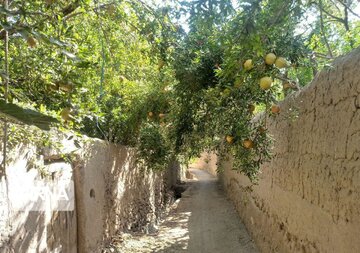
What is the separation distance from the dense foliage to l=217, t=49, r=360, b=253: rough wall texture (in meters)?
0.32

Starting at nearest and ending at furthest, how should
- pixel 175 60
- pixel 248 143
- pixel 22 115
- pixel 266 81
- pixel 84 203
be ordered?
pixel 22 115 → pixel 266 81 → pixel 248 143 → pixel 175 60 → pixel 84 203

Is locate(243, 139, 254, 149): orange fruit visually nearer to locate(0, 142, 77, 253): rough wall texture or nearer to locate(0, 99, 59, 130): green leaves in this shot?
locate(0, 142, 77, 253): rough wall texture

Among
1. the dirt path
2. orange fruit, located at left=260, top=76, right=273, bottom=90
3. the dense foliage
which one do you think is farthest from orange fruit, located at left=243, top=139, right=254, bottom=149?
the dirt path

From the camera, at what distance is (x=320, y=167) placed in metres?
3.29

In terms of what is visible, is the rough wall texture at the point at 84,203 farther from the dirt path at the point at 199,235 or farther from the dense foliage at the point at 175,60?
the dense foliage at the point at 175,60

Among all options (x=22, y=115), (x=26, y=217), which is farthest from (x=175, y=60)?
(x=22, y=115)

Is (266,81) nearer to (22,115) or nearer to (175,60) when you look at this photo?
(175,60)

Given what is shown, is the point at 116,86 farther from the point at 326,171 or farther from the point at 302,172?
the point at 326,171

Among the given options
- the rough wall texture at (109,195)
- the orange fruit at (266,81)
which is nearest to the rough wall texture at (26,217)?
the rough wall texture at (109,195)

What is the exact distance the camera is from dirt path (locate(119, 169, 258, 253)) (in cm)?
683

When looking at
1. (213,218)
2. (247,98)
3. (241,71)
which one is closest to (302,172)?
(247,98)

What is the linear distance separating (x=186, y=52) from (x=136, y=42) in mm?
849

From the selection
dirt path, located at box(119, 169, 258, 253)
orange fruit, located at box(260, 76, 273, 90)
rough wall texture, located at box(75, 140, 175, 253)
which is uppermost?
orange fruit, located at box(260, 76, 273, 90)

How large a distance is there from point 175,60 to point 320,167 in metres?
1.78
